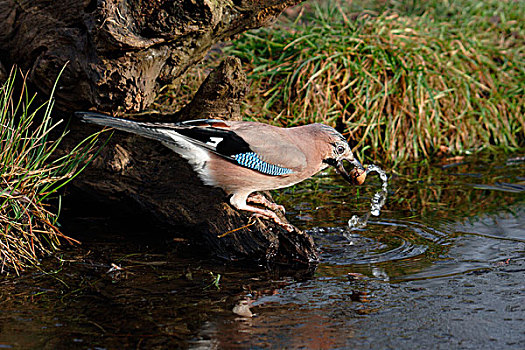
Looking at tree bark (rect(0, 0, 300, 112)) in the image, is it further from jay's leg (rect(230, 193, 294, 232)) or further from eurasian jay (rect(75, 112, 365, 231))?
jay's leg (rect(230, 193, 294, 232))

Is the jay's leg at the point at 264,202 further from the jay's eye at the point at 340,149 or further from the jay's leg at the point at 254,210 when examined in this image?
the jay's eye at the point at 340,149

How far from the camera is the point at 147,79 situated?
470cm

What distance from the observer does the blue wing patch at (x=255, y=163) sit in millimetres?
4676

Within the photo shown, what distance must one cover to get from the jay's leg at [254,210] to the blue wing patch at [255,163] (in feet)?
0.72

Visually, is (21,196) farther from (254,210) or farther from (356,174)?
(356,174)

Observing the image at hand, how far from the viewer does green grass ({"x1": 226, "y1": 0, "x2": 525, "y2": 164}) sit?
7262 millimetres

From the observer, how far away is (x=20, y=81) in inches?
202

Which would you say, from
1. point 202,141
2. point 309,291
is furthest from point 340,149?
point 309,291

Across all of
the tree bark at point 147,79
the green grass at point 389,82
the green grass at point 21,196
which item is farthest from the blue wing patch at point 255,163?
the green grass at point 389,82

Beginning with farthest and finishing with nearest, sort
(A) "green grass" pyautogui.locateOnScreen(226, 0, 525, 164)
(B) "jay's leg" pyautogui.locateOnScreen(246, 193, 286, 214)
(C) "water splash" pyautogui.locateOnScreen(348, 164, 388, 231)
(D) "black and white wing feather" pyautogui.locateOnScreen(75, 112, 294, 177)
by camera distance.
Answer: (A) "green grass" pyautogui.locateOnScreen(226, 0, 525, 164), (C) "water splash" pyautogui.locateOnScreen(348, 164, 388, 231), (B) "jay's leg" pyautogui.locateOnScreen(246, 193, 286, 214), (D) "black and white wing feather" pyautogui.locateOnScreen(75, 112, 294, 177)

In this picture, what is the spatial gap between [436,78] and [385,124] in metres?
0.91

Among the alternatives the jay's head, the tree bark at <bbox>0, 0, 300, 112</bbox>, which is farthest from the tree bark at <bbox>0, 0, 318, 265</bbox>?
A: the jay's head

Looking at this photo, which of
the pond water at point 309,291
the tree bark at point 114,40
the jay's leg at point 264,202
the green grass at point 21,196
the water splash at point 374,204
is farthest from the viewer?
the water splash at point 374,204

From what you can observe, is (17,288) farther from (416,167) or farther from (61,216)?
(416,167)
